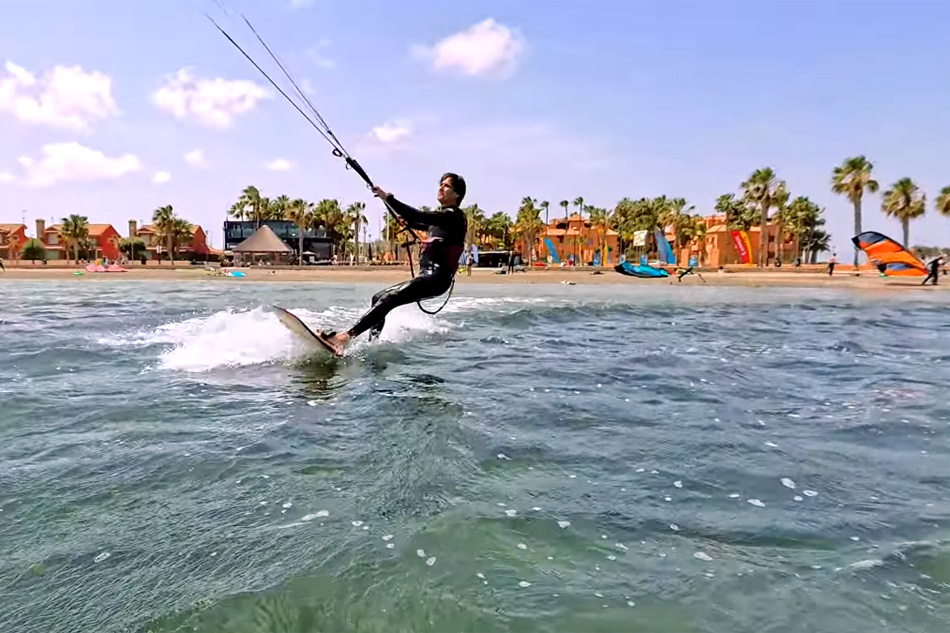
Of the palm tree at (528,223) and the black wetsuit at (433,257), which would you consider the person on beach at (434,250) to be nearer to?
the black wetsuit at (433,257)

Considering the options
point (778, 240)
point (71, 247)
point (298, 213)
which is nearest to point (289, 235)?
point (298, 213)

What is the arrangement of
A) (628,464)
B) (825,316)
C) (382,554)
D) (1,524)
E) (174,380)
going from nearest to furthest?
1. (382,554)
2. (1,524)
3. (628,464)
4. (174,380)
5. (825,316)

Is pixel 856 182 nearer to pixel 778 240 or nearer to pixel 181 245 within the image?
pixel 778 240

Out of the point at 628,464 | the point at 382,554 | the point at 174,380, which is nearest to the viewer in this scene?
the point at 382,554

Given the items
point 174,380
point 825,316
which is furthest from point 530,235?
point 174,380

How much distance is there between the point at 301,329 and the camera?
Answer: 9.60 meters

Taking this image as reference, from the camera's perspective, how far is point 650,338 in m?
14.0

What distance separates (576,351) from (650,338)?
125 inches

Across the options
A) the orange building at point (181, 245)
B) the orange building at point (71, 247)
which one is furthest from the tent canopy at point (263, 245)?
the orange building at point (71, 247)

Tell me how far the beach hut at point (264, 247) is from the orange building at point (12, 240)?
135 ft

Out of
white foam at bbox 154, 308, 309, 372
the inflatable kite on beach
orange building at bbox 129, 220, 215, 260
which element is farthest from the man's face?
orange building at bbox 129, 220, 215, 260

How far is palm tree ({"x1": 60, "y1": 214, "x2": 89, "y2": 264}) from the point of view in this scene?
99.3m

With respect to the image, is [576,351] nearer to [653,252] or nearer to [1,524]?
[1,524]

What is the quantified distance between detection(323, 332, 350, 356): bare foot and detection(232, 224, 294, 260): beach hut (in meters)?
79.9
